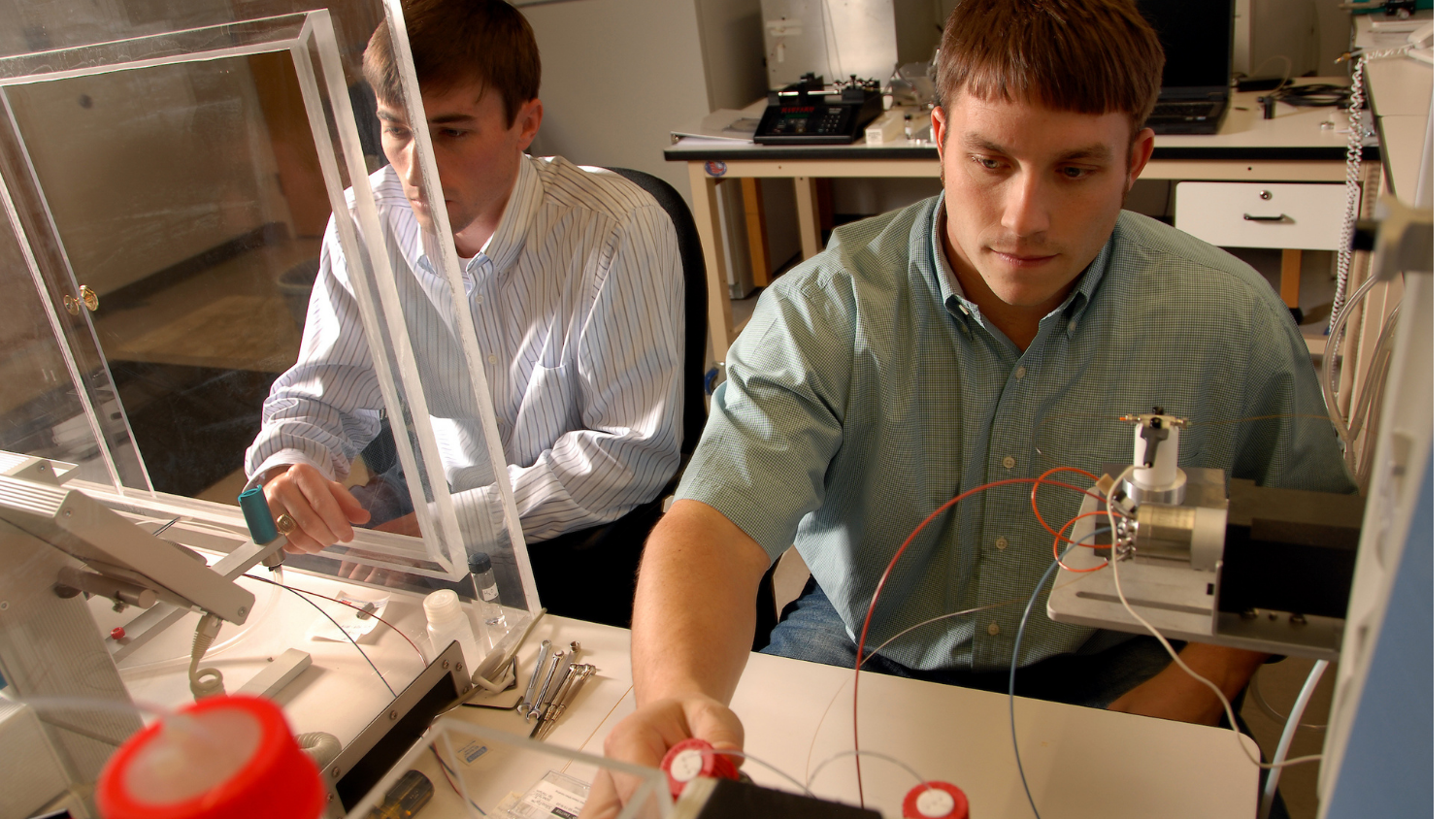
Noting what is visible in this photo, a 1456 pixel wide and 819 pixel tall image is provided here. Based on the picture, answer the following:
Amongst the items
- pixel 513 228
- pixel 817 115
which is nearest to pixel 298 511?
pixel 513 228

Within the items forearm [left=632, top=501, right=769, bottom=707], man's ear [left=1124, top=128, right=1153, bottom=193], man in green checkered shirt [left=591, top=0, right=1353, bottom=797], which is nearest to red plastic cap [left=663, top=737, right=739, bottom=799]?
forearm [left=632, top=501, right=769, bottom=707]

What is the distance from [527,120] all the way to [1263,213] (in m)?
2.02

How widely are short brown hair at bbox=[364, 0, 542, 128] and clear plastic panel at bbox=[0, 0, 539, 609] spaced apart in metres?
0.40

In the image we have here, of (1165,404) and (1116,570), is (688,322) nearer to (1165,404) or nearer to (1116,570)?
(1165,404)

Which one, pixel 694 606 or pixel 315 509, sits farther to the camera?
pixel 315 509

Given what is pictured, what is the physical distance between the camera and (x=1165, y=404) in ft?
3.79

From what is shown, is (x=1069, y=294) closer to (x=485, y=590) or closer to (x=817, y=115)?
(x=485, y=590)

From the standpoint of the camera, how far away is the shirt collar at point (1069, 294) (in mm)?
1137

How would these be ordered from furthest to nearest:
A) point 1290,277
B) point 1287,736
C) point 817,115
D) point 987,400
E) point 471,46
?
point 817,115 → point 1290,277 → point 471,46 → point 987,400 → point 1287,736

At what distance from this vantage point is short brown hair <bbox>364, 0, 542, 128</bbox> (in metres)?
1.37

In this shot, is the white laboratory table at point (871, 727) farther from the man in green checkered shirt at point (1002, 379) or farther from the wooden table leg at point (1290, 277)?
the wooden table leg at point (1290, 277)

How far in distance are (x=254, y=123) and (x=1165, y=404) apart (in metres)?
1.08

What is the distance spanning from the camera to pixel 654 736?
2.38 feet

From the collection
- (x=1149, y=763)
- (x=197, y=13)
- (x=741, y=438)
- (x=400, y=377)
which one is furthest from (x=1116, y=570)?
(x=197, y=13)
